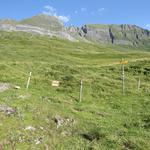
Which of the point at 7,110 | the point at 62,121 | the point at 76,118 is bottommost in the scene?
the point at 76,118

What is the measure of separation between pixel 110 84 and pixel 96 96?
7126 millimetres

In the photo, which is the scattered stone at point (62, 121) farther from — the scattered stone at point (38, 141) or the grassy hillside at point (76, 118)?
the scattered stone at point (38, 141)

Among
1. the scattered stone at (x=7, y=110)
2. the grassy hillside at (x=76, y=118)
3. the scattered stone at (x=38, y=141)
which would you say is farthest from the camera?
the scattered stone at (x=7, y=110)

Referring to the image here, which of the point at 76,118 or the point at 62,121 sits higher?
the point at 62,121

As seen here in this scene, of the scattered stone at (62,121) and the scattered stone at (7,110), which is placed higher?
the scattered stone at (7,110)

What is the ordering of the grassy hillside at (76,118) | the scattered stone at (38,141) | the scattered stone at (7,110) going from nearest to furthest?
the scattered stone at (38,141) < the grassy hillside at (76,118) < the scattered stone at (7,110)

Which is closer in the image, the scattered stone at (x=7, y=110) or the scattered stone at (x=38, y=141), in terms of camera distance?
Result: the scattered stone at (x=38, y=141)

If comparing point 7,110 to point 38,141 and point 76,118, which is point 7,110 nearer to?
point 38,141

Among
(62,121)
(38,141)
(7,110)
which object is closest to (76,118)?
(62,121)

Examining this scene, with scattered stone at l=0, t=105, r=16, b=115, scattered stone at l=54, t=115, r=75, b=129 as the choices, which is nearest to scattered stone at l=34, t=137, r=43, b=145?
scattered stone at l=54, t=115, r=75, b=129

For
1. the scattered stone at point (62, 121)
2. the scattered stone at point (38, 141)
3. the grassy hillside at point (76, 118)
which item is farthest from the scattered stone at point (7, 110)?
the scattered stone at point (38, 141)

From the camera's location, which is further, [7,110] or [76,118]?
[76,118]

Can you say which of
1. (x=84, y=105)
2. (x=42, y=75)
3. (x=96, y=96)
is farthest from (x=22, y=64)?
(x=84, y=105)

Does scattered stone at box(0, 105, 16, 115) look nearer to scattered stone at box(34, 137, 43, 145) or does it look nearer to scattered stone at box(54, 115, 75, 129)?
scattered stone at box(54, 115, 75, 129)
